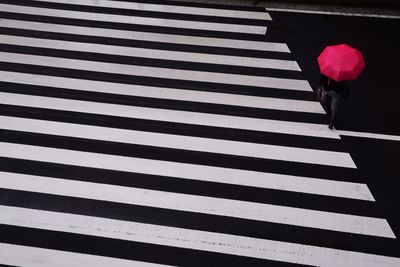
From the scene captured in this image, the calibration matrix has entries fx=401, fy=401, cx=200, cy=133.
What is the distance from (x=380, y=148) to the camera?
7.04 metres

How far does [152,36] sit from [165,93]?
223 centimetres

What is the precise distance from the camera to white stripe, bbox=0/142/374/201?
20.9 ft

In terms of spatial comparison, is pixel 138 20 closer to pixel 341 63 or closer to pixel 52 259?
pixel 341 63

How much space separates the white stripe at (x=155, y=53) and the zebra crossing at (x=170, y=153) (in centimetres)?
4

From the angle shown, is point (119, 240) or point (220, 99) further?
point (220, 99)

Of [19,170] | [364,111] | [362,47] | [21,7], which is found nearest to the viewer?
[19,170]

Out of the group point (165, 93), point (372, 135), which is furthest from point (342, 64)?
point (165, 93)

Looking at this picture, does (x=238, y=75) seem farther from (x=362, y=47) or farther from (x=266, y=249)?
(x=266, y=249)

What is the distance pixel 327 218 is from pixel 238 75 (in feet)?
12.5

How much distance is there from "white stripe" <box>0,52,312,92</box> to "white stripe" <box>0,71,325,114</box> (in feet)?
1.40

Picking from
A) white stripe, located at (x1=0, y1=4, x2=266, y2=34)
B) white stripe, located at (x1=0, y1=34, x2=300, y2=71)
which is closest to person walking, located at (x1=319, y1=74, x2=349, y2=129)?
white stripe, located at (x1=0, y1=34, x2=300, y2=71)

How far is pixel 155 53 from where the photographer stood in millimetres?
9195

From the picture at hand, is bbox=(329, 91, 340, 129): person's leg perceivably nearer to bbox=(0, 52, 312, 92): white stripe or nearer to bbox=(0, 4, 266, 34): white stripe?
bbox=(0, 52, 312, 92): white stripe

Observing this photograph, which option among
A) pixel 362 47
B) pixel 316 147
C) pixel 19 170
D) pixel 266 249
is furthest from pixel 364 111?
pixel 19 170
